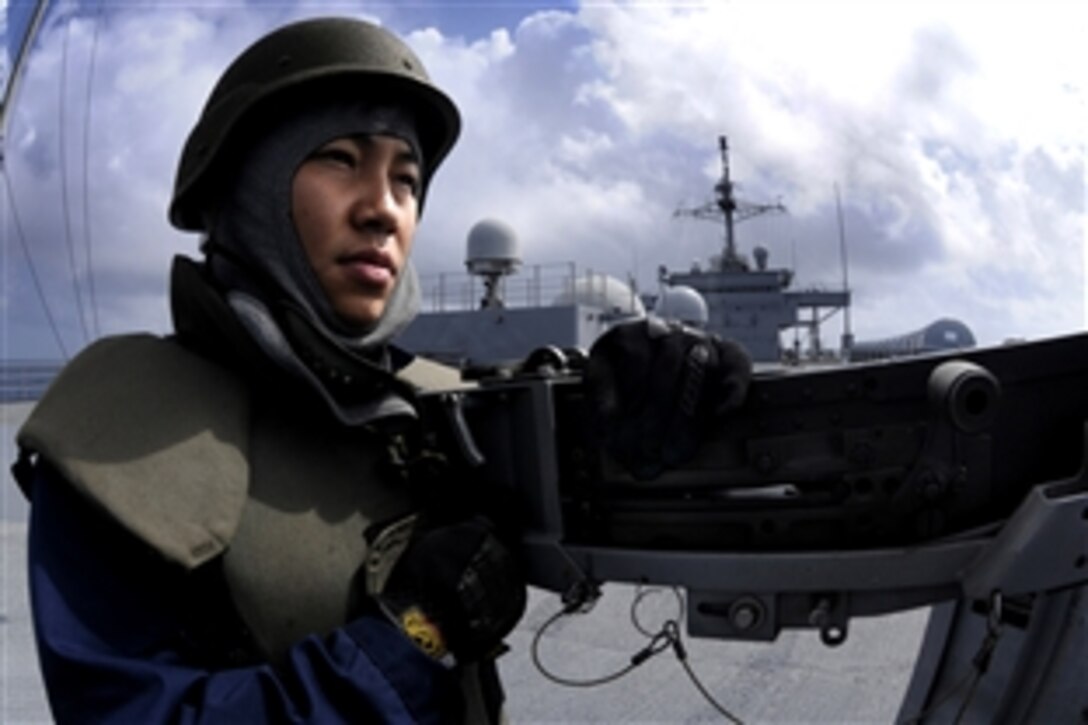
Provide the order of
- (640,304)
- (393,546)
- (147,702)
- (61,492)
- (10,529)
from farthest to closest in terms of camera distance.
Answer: (640,304) → (10,529) → (393,546) → (61,492) → (147,702)

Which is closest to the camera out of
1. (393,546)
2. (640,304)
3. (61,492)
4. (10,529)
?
(61,492)

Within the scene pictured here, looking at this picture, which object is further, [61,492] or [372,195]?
[372,195]

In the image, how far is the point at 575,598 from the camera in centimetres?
109

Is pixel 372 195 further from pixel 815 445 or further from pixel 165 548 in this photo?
pixel 815 445

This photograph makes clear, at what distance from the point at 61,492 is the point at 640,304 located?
21966 millimetres

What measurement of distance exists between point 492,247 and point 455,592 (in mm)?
18487

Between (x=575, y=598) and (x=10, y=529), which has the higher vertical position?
(x=575, y=598)

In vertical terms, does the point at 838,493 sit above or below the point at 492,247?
below

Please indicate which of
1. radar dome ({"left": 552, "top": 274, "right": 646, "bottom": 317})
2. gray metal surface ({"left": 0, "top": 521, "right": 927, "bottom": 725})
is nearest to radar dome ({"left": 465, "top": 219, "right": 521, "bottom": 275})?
radar dome ({"left": 552, "top": 274, "right": 646, "bottom": 317})

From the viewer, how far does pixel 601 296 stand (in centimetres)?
2123

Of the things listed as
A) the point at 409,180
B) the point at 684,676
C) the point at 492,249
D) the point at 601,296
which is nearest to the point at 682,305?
the point at 601,296

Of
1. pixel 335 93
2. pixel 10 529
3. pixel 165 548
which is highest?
pixel 335 93

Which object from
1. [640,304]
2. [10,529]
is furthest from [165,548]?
[640,304]

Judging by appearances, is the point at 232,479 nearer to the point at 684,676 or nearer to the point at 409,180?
the point at 409,180
